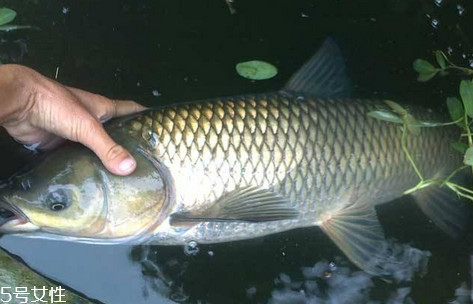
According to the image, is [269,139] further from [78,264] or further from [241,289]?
[78,264]

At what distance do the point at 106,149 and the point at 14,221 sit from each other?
410 mm

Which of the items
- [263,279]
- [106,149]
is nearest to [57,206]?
[106,149]

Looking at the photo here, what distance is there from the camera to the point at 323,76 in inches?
90.5

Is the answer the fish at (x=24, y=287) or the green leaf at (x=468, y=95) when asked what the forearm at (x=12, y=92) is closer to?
the fish at (x=24, y=287)

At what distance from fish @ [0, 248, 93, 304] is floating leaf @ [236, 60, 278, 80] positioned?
1.16m

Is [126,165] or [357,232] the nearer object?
[126,165]

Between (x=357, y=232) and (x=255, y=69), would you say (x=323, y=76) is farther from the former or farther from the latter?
(x=357, y=232)

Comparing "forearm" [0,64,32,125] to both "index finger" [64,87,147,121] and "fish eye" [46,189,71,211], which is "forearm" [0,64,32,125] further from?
"fish eye" [46,189,71,211]

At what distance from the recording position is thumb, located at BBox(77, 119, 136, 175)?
1.92 metres

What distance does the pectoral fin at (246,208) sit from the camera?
81.0 inches

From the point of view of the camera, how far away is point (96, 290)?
2385 mm

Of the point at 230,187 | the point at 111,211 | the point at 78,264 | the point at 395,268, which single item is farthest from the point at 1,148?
the point at 395,268

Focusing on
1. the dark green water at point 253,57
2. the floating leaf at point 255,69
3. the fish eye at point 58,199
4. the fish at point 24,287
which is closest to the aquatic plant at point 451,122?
the dark green water at point 253,57

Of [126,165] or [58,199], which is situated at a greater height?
[126,165]
